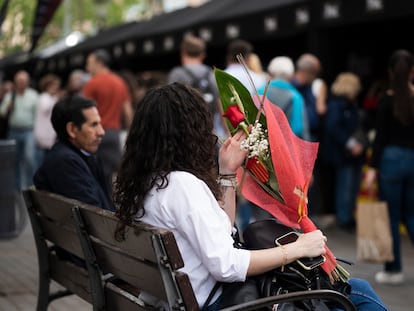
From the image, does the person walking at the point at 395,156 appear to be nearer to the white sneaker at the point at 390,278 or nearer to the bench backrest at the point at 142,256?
the white sneaker at the point at 390,278

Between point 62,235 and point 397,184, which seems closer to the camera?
point 62,235

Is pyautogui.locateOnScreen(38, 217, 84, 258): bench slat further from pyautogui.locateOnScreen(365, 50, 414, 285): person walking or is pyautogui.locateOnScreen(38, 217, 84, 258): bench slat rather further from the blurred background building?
the blurred background building

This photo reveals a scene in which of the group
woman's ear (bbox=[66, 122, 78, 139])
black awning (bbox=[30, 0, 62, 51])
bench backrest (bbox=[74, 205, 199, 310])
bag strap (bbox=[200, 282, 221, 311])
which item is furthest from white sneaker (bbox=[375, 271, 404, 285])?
black awning (bbox=[30, 0, 62, 51])

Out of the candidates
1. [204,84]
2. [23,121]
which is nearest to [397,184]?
[204,84]

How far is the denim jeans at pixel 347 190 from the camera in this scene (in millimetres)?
11047

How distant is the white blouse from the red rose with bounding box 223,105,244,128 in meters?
0.42

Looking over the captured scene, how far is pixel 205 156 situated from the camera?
3.61 meters

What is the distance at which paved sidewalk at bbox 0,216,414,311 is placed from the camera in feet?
21.7

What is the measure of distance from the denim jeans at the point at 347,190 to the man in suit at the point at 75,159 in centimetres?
583

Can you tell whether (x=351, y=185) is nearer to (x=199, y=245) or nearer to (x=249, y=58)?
(x=249, y=58)

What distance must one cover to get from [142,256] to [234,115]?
692mm

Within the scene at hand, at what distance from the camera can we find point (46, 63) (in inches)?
1076

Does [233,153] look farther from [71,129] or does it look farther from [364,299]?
[71,129]

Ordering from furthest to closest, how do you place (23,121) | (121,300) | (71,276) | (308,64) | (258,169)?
(23,121) → (308,64) → (71,276) → (121,300) → (258,169)
